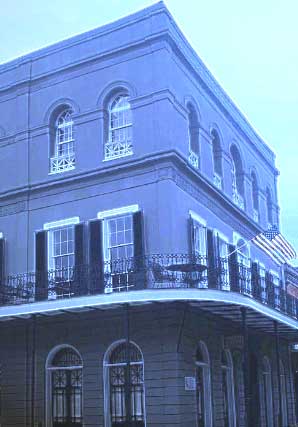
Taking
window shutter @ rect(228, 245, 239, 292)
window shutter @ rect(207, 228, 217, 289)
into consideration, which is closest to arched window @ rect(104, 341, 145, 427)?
window shutter @ rect(207, 228, 217, 289)

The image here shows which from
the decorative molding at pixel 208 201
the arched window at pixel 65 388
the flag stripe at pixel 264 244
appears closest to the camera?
the arched window at pixel 65 388

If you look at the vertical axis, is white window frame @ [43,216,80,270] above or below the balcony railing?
above

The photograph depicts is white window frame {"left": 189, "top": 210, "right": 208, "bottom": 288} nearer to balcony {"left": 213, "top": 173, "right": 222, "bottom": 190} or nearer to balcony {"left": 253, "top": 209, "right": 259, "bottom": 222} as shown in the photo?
balcony {"left": 213, "top": 173, "right": 222, "bottom": 190}

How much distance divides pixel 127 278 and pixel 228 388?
18.3 feet

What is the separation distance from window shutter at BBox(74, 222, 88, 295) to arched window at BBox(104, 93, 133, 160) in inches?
89.7

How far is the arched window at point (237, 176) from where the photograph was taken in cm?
2402

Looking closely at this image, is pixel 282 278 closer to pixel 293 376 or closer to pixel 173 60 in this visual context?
pixel 293 376

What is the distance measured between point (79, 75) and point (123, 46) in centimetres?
176

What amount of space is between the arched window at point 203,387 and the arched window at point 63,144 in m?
6.69

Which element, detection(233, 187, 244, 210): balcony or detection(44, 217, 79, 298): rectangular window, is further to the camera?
detection(233, 187, 244, 210): balcony

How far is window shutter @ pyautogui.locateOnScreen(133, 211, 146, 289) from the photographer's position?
1716cm

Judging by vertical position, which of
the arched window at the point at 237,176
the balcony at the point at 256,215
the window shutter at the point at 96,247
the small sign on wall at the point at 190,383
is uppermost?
the arched window at the point at 237,176

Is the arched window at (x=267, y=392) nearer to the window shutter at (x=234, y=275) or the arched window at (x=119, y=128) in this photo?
the window shutter at (x=234, y=275)

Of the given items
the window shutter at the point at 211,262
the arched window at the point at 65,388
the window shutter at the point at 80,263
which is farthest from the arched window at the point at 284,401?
the window shutter at the point at 80,263
